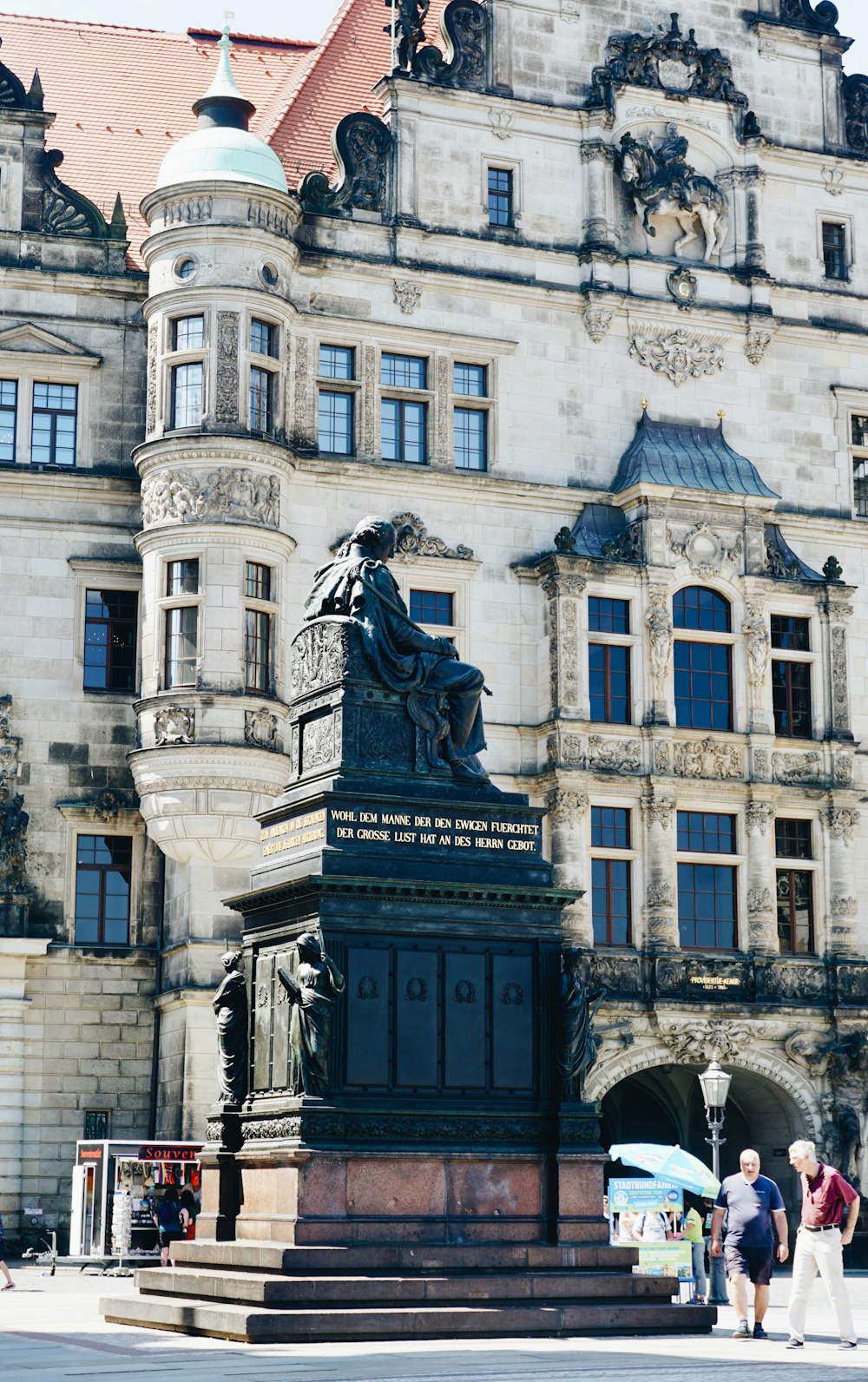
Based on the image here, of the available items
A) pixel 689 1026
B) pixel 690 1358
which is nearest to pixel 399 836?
pixel 690 1358

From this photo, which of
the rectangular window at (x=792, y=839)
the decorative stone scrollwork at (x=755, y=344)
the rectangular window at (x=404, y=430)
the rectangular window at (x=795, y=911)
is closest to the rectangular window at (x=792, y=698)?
the rectangular window at (x=792, y=839)

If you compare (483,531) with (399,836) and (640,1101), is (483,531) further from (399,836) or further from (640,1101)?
(399,836)

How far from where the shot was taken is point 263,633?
3416 cm

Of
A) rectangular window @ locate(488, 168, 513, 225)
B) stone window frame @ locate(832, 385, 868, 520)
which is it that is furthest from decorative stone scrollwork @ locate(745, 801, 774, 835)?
rectangular window @ locate(488, 168, 513, 225)

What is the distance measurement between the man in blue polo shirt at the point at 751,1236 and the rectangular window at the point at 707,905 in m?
19.0

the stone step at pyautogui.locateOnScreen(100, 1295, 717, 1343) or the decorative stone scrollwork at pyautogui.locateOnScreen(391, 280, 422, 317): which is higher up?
the decorative stone scrollwork at pyautogui.locateOnScreen(391, 280, 422, 317)

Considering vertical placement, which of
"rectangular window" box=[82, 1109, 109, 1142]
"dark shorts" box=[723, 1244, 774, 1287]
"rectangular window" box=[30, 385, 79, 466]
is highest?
"rectangular window" box=[30, 385, 79, 466]

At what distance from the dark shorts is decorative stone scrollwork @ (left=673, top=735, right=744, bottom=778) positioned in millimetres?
19476

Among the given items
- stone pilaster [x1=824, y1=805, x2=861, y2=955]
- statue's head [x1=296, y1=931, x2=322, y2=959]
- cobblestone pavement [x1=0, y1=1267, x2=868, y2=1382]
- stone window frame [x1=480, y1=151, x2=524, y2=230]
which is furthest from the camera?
stone window frame [x1=480, y1=151, x2=524, y2=230]

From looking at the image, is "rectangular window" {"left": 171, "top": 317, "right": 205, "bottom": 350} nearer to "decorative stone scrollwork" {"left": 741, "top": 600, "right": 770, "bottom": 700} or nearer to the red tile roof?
the red tile roof

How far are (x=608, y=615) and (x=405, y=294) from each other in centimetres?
635

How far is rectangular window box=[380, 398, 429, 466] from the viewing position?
36.7 metres

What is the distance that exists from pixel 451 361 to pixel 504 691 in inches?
224

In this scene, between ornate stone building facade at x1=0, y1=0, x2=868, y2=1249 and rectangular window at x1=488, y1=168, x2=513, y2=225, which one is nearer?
ornate stone building facade at x1=0, y1=0, x2=868, y2=1249
